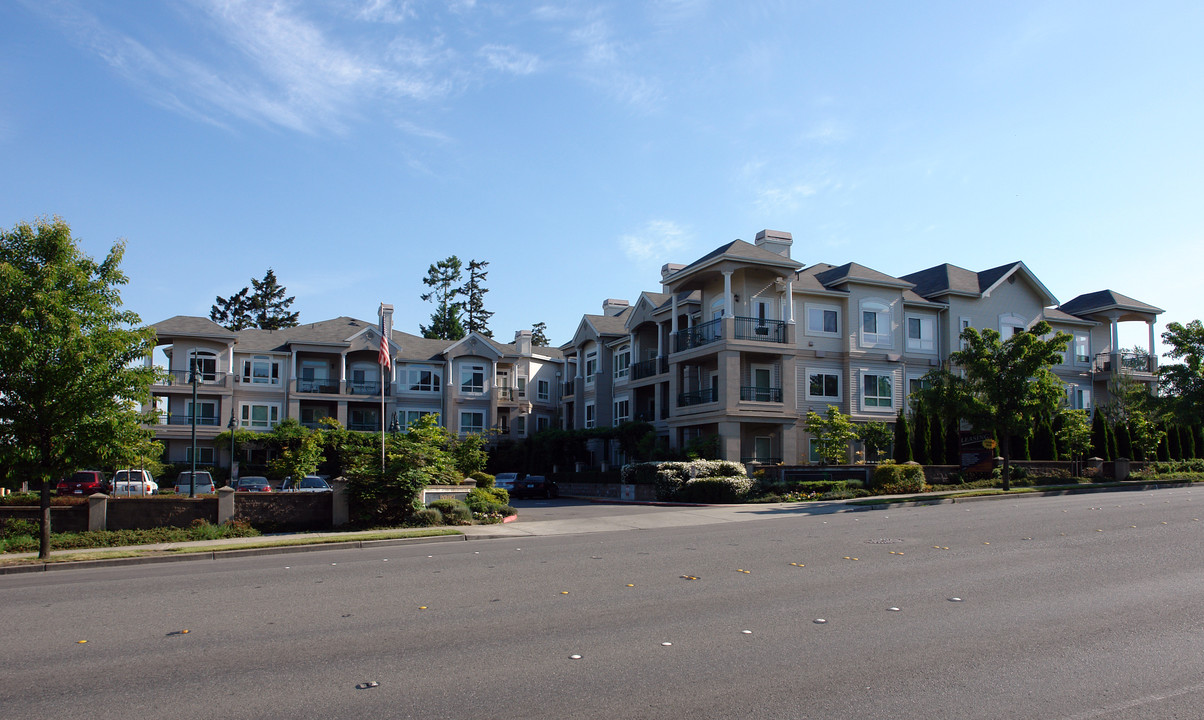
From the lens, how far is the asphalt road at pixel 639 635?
6.47m

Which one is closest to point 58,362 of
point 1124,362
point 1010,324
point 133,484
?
point 133,484

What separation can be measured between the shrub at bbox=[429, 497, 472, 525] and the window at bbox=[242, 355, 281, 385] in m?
34.3

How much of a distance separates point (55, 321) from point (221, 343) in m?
38.4

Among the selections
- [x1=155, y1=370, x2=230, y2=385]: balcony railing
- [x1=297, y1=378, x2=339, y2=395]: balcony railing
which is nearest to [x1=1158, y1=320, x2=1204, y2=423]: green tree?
[x1=297, y1=378, x2=339, y2=395]: balcony railing

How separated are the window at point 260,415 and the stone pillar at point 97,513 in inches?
1283

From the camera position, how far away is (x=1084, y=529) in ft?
55.4

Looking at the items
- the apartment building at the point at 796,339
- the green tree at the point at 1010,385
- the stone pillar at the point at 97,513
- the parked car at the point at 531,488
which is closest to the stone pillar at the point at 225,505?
the stone pillar at the point at 97,513

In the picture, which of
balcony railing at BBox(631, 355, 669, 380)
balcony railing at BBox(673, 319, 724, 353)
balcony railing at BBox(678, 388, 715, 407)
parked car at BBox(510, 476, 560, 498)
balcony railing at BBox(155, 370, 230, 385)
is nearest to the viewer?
balcony railing at BBox(673, 319, 724, 353)

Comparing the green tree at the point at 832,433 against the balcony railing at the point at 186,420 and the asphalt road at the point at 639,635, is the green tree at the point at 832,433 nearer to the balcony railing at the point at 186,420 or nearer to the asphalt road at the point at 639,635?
the asphalt road at the point at 639,635

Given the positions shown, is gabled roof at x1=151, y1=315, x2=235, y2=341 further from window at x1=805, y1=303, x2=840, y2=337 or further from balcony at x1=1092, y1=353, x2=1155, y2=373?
balcony at x1=1092, y1=353, x2=1155, y2=373

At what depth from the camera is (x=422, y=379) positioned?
5672 centimetres

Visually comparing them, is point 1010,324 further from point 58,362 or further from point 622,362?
point 58,362

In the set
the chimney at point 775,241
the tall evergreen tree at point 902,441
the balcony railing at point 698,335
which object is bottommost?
the tall evergreen tree at point 902,441

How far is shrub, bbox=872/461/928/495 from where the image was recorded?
3044 cm
